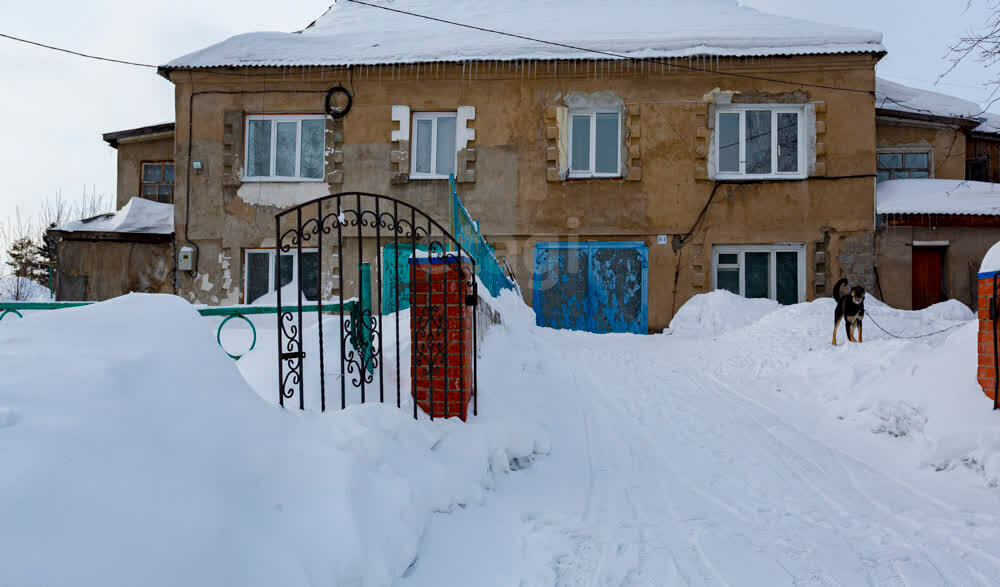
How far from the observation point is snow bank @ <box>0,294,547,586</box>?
147 cm

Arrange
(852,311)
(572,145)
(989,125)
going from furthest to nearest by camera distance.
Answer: (989,125), (572,145), (852,311)

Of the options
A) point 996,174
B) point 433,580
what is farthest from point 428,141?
point 996,174

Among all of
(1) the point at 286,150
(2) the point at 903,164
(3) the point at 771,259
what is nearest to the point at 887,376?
(3) the point at 771,259

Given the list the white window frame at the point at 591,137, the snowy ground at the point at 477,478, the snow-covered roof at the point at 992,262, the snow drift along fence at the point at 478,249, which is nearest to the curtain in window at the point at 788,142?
the white window frame at the point at 591,137

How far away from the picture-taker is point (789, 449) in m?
4.57

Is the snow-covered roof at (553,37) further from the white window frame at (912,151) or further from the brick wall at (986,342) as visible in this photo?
the brick wall at (986,342)

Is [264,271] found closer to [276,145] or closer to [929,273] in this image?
[276,145]

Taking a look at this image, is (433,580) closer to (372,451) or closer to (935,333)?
(372,451)

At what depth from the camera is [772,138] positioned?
11703mm

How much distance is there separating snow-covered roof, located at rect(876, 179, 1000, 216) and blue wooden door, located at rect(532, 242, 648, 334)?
478 centimetres

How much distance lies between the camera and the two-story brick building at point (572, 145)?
1138cm

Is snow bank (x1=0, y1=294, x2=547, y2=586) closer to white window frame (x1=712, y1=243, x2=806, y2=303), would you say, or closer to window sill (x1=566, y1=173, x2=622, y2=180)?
window sill (x1=566, y1=173, x2=622, y2=180)

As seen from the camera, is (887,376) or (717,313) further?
(717,313)

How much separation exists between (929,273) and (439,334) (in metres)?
11.7
